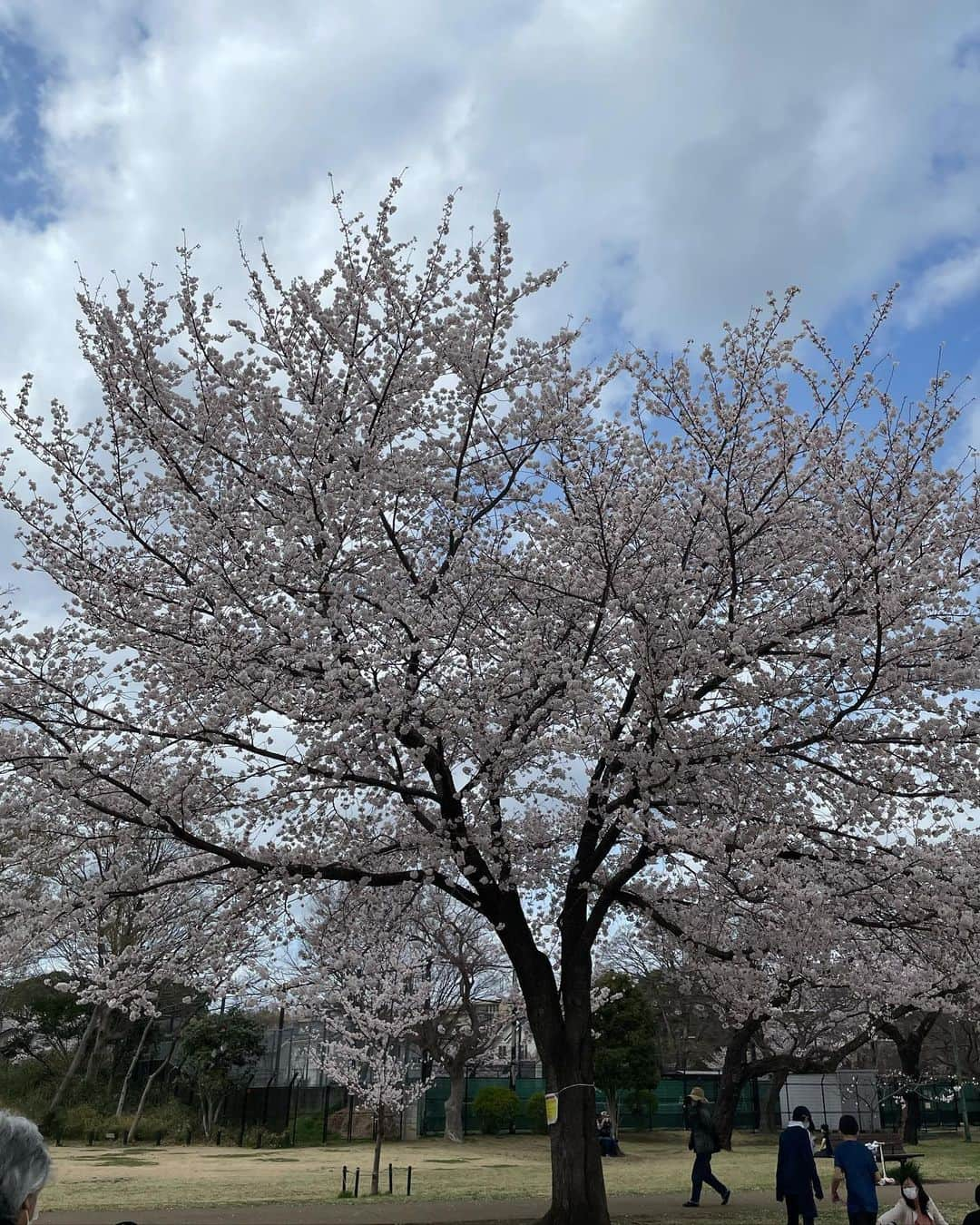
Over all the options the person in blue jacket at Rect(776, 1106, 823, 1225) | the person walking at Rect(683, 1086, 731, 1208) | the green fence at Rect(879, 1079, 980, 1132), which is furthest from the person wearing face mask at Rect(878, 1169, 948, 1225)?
the green fence at Rect(879, 1079, 980, 1132)

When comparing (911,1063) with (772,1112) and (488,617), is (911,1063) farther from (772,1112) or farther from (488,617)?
(488,617)

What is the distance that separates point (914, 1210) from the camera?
602cm

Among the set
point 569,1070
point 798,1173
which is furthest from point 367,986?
point 798,1173

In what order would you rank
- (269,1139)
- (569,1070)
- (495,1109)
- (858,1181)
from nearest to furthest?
(858,1181) → (569,1070) → (269,1139) → (495,1109)

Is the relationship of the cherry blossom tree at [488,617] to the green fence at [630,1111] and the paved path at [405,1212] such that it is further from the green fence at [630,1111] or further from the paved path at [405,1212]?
the green fence at [630,1111]

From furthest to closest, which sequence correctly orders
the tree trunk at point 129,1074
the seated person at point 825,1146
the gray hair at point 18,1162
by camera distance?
1. the tree trunk at point 129,1074
2. the seated person at point 825,1146
3. the gray hair at point 18,1162

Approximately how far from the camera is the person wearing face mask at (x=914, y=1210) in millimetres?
5934

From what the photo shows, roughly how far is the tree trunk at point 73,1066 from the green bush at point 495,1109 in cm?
1112

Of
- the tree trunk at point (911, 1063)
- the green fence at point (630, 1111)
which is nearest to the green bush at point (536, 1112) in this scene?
the green fence at point (630, 1111)

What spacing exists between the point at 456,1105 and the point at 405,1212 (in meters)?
15.7

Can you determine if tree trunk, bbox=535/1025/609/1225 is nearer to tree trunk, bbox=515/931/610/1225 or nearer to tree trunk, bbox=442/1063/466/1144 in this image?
tree trunk, bbox=515/931/610/1225

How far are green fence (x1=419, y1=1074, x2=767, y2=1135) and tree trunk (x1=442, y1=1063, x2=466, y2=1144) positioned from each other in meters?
1.92

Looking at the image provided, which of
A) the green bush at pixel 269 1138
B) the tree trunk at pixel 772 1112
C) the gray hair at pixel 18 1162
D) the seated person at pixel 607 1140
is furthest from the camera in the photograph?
the tree trunk at pixel 772 1112

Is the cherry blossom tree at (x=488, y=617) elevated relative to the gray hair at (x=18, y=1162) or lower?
elevated
